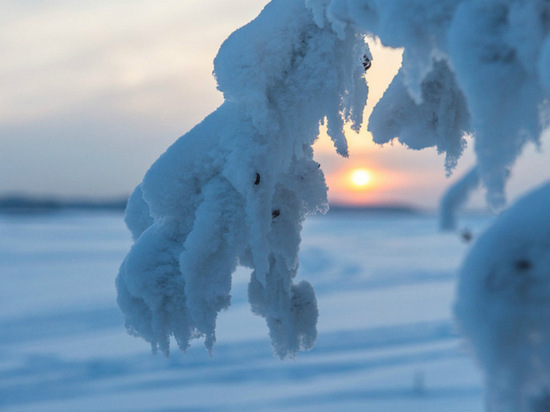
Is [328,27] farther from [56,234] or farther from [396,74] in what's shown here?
[56,234]

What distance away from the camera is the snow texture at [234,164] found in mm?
2461

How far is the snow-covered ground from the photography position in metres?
7.76

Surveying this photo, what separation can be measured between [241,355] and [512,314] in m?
8.52

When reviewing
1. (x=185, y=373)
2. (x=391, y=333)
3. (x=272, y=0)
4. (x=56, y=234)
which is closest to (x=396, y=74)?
(x=272, y=0)

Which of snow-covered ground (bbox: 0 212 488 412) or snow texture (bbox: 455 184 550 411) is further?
snow-covered ground (bbox: 0 212 488 412)

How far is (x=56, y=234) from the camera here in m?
24.3

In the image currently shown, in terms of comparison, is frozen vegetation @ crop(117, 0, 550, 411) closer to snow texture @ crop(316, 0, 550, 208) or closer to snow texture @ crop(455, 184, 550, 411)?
snow texture @ crop(316, 0, 550, 208)

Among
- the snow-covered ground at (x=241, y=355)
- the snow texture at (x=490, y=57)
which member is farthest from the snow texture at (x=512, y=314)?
the snow-covered ground at (x=241, y=355)

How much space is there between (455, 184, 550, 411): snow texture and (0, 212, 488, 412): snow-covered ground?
226 cm

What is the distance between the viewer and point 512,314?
4.41 feet

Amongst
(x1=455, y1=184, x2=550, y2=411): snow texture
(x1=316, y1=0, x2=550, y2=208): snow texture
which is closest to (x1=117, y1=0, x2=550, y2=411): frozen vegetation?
(x1=316, y1=0, x2=550, y2=208): snow texture

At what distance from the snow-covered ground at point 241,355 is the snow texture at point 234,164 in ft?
4.11

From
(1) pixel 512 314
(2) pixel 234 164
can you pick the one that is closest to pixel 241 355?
(2) pixel 234 164

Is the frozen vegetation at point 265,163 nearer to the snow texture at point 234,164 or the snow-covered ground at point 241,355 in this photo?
the snow texture at point 234,164
